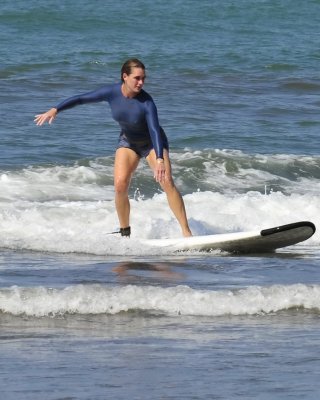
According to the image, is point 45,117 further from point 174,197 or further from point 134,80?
point 174,197

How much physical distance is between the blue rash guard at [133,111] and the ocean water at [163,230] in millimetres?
1031

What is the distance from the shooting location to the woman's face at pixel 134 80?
33.2 feet

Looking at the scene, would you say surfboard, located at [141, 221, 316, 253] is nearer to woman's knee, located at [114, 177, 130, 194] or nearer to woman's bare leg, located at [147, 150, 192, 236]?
woman's bare leg, located at [147, 150, 192, 236]

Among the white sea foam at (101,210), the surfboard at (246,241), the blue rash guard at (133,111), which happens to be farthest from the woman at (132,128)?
the white sea foam at (101,210)

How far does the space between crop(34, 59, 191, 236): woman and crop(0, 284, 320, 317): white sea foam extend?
1.96 metres

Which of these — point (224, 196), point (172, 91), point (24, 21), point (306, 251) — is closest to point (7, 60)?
point (172, 91)

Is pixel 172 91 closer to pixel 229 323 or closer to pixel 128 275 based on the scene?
pixel 128 275

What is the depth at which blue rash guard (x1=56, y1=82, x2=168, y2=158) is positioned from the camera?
10.3m

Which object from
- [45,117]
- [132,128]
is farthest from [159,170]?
[45,117]

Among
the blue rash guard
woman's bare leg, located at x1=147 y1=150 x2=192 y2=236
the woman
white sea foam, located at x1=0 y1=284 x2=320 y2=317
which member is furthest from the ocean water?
the blue rash guard

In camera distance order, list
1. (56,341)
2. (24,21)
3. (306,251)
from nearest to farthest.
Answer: (56,341) < (306,251) < (24,21)

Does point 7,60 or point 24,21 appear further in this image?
point 24,21

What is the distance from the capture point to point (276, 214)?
13.0 metres

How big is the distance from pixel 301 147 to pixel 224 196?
446 centimetres
